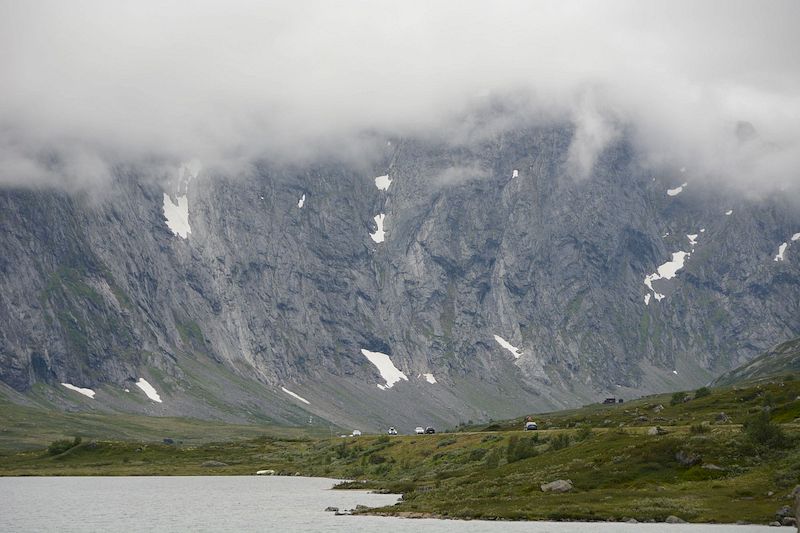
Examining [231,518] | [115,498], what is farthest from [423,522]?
[115,498]

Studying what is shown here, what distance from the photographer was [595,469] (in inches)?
4107

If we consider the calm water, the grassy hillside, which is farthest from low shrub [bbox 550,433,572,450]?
the calm water

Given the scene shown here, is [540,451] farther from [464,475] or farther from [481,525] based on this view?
[481,525]

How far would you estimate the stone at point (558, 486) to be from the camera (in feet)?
326

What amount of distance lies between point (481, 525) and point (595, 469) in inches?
959

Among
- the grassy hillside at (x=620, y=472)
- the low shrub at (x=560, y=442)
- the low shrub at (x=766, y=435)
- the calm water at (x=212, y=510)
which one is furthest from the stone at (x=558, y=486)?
the low shrub at (x=560, y=442)

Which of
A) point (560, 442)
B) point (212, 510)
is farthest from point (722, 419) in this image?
point (212, 510)

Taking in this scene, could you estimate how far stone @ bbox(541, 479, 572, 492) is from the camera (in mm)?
99250

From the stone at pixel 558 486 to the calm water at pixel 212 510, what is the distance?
14895 millimetres

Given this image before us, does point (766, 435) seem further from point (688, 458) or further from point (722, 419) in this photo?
point (722, 419)

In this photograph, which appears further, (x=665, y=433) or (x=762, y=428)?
(x=665, y=433)

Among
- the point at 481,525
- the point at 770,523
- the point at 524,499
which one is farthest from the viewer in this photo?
the point at 524,499

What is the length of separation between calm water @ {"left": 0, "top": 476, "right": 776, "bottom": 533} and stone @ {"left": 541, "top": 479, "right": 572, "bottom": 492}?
14.9 metres

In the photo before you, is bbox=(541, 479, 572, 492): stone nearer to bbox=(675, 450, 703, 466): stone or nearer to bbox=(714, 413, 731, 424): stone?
bbox=(675, 450, 703, 466): stone
